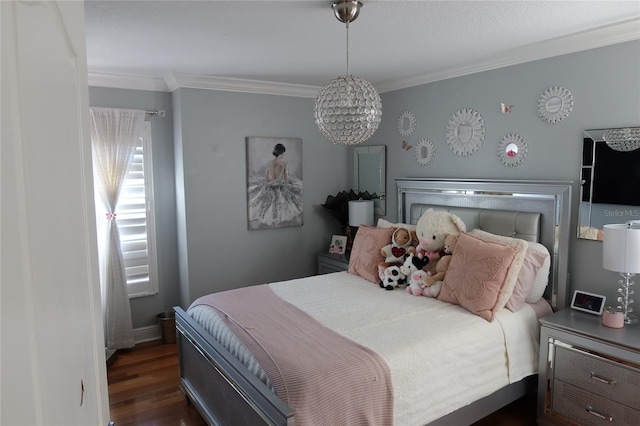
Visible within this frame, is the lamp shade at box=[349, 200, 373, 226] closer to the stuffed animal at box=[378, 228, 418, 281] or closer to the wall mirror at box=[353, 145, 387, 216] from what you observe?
the wall mirror at box=[353, 145, 387, 216]

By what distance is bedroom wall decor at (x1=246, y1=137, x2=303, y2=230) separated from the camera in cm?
432

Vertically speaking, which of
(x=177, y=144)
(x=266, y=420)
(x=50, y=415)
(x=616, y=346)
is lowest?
(x=266, y=420)

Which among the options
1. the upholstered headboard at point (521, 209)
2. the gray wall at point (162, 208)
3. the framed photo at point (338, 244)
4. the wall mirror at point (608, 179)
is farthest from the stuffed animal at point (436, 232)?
the gray wall at point (162, 208)

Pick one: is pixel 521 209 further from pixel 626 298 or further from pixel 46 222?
pixel 46 222

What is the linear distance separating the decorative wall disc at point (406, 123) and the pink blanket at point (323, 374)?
2407 mm

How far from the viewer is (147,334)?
166 inches

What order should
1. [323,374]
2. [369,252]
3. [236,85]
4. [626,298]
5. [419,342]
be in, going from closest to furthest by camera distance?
[323,374] → [419,342] → [626,298] → [369,252] → [236,85]

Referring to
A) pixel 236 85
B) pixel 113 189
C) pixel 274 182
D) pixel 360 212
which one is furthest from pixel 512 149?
pixel 113 189

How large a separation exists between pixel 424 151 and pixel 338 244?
133cm

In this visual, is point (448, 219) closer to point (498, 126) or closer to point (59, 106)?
point (498, 126)

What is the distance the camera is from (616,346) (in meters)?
2.34

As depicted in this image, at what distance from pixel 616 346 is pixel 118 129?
399 cm

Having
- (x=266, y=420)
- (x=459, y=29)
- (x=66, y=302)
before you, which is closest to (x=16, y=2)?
(x=66, y=302)

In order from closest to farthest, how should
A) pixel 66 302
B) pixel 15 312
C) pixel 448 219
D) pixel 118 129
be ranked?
pixel 15 312 < pixel 66 302 < pixel 448 219 < pixel 118 129
